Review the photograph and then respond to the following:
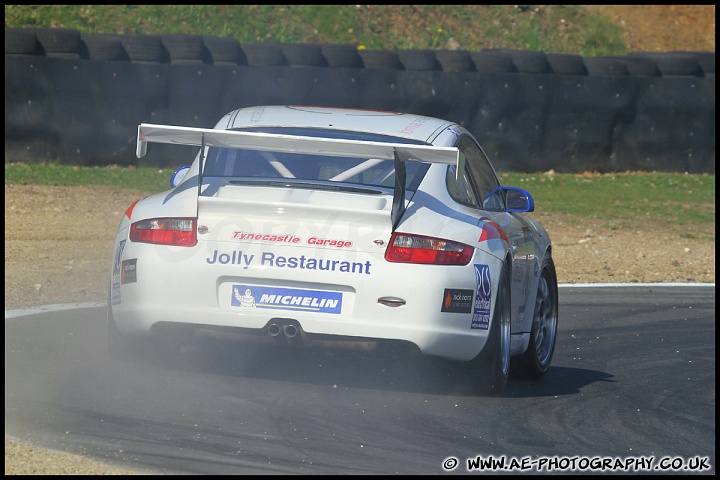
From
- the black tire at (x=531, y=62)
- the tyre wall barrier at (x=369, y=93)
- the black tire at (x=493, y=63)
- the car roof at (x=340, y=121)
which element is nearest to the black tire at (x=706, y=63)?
the tyre wall barrier at (x=369, y=93)

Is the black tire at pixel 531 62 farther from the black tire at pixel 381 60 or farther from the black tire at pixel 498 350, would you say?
the black tire at pixel 498 350

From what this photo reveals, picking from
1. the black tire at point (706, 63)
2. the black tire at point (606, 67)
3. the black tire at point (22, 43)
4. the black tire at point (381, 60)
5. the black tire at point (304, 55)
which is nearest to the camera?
the black tire at point (22, 43)

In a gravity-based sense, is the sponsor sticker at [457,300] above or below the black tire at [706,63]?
above

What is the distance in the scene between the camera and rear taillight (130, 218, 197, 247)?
243 inches

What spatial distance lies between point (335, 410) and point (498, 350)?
3.04 feet

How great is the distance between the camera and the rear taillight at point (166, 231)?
6180 mm

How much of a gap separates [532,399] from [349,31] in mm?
20591

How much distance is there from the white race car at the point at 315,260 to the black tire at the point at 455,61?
11.5 metres

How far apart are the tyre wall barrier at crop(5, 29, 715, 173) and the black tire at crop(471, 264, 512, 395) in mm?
10252

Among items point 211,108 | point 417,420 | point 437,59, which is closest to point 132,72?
point 211,108

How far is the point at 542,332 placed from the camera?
25.2 ft

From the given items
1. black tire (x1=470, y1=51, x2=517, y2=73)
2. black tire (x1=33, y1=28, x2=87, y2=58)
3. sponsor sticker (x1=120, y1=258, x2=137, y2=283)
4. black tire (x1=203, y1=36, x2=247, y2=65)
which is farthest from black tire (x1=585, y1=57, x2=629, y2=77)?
sponsor sticker (x1=120, y1=258, x2=137, y2=283)

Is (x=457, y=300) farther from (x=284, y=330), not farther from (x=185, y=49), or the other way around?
(x=185, y=49)

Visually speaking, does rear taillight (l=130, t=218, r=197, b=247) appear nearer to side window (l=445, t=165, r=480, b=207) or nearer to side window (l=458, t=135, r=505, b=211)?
side window (l=445, t=165, r=480, b=207)
